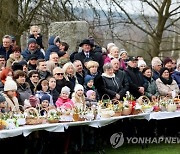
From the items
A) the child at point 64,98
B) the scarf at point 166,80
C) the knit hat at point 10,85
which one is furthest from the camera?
the scarf at point 166,80

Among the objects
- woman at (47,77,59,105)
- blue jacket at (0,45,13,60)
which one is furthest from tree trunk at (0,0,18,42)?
woman at (47,77,59,105)

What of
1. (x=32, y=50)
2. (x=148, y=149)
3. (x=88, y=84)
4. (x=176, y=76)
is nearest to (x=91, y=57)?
(x=32, y=50)

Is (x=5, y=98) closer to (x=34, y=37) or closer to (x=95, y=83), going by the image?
(x=95, y=83)

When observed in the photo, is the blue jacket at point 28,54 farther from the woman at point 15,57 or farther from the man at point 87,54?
the man at point 87,54

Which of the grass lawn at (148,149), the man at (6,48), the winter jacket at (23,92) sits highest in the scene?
the man at (6,48)

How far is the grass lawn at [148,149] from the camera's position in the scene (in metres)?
8.75

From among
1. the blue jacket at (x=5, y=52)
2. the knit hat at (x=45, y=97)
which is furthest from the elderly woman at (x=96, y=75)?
the blue jacket at (x=5, y=52)

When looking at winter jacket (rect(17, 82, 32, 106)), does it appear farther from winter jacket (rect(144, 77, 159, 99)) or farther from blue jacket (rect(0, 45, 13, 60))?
winter jacket (rect(144, 77, 159, 99))

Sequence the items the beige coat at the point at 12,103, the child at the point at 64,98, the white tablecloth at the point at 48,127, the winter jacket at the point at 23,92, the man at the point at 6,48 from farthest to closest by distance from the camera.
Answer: the man at the point at 6,48 → the child at the point at 64,98 → the winter jacket at the point at 23,92 → the beige coat at the point at 12,103 → the white tablecloth at the point at 48,127

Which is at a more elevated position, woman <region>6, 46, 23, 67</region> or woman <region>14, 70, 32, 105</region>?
woman <region>6, 46, 23, 67</region>

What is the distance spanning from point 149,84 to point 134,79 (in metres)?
0.34

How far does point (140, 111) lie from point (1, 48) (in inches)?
124

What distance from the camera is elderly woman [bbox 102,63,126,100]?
9.38 metres

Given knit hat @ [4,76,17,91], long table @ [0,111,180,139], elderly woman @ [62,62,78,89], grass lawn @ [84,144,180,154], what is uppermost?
elderly woman @ [62,62,78,89]
